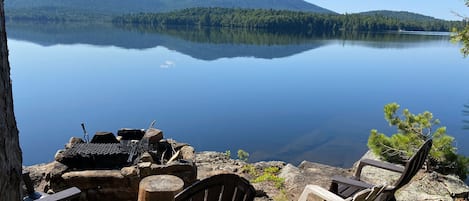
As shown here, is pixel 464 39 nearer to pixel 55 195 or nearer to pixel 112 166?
pixel 112 166

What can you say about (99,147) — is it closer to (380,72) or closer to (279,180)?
(279,180)

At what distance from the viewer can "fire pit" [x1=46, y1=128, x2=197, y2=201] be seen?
3828 mm

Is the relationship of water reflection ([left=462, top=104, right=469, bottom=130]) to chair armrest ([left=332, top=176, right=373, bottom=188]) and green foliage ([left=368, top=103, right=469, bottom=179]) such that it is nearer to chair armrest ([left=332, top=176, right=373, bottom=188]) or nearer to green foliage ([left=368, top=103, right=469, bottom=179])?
green foliage ([left=368, top=103, right=469, bottom=179])

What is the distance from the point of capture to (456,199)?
4234 millimetres

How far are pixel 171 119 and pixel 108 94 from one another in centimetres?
524

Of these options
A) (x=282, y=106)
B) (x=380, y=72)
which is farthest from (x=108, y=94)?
(x=380, y=72)

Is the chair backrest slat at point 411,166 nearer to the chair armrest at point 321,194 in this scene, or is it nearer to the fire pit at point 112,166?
the chair armrest at point 321,194

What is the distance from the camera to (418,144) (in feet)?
16.9

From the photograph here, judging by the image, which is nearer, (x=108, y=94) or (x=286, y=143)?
(x=286, y=143)

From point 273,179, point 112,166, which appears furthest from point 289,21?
point 112,166

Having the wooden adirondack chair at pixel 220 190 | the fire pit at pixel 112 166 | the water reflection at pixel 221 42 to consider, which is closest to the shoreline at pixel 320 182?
the fire pit at pixel 112 166

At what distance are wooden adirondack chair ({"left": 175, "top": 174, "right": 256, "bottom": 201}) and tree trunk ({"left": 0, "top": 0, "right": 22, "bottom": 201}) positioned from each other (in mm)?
1081

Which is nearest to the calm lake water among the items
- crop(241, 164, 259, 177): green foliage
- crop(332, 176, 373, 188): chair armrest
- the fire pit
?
crop(241, 164, 259, 177): green foliage

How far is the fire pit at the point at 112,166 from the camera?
12.6 feet
